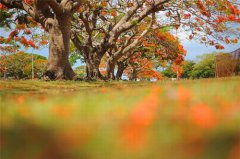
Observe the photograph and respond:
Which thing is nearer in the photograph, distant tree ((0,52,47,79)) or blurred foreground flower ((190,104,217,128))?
blurred foreground flower ((190,104,217,128))

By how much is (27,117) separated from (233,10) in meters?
16.7

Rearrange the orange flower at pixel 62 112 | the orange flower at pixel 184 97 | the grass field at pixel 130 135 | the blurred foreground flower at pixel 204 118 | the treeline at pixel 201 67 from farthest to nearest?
the treeline at pixel 201 67 < the orange flower at pixel 184 97 < the orange flower at pixel 62 112 < the blurred foreground flower at pixel 204 118 < the grass field at pixel 130 135

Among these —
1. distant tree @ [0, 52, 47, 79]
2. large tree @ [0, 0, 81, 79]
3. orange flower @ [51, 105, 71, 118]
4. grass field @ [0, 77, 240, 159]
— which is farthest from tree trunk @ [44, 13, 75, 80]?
distant tree @ [0, 52, 47, 79]

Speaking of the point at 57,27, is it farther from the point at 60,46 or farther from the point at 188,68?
the point at 188,68

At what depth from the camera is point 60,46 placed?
13.9 metres

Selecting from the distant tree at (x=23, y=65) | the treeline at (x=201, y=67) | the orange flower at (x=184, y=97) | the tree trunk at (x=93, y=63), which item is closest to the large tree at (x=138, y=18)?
the tree trunk at (x=93, y=63)

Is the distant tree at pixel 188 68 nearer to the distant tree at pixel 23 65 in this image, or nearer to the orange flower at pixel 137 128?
the distant tree at pixel 23 65

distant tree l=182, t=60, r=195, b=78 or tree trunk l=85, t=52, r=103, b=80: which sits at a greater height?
distant tree l=182, t=60, r=195, b=78

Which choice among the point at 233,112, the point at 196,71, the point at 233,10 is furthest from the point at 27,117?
the point at 196,71

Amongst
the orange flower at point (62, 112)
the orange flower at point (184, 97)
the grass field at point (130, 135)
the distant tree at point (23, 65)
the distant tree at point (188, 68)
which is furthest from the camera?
the distant tree at point (188, 68)

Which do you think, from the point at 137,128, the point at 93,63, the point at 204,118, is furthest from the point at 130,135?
the point at 93,63

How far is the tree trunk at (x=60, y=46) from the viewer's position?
13664 mm

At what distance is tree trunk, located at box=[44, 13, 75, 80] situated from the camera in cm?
1366

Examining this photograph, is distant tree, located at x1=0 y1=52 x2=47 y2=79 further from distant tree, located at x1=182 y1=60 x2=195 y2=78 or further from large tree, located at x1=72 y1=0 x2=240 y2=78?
large tree, located at x1=72 y1=0 x2=240 y2=78
